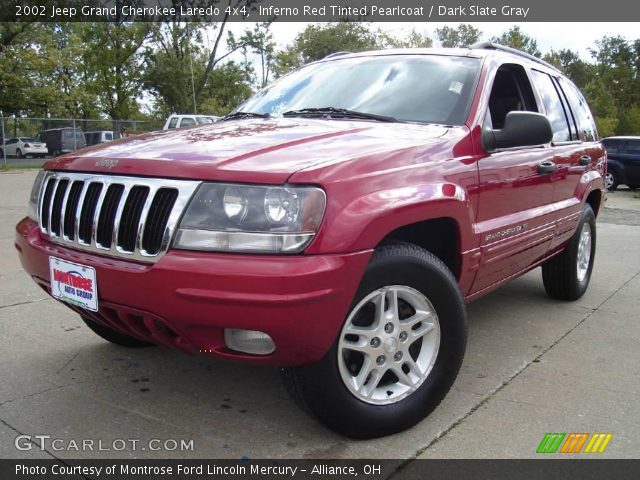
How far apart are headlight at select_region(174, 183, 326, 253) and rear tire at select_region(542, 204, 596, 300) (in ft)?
10.4

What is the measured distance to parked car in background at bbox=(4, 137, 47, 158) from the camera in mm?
22703

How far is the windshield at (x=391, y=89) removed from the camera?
10.6ft

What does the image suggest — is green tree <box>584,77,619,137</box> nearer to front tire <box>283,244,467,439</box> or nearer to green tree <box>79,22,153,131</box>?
green tree <box>79,22,153,131</box>

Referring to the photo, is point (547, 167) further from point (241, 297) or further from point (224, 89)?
point (224, 89)

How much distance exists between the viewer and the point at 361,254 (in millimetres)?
2232

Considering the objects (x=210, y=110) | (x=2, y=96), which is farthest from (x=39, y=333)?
(x=210, y=110)

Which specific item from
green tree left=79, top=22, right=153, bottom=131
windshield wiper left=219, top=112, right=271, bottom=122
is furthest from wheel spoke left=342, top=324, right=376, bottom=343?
green tree left=79, top=22, right=153, bottom=131

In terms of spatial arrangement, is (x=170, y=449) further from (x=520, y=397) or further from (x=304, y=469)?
(x=520, y=397)

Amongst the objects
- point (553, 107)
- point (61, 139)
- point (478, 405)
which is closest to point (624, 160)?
point (553, 107)

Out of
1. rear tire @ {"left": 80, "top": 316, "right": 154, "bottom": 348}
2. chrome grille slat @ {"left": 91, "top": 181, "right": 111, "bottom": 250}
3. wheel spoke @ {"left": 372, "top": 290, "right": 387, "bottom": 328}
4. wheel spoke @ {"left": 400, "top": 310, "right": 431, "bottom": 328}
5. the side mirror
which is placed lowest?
rear tire @ {"left": 80, "top": 316, "right": 154, "bottom": 348}

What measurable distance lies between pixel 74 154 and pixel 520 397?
2.55 m

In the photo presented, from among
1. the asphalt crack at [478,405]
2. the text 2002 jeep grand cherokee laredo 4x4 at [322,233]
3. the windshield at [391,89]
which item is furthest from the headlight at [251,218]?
the windshield at [391,89]

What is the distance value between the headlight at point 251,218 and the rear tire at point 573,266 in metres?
3.16

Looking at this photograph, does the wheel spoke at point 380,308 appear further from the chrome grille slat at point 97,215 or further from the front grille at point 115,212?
the chrome grille slat at point 97,215
